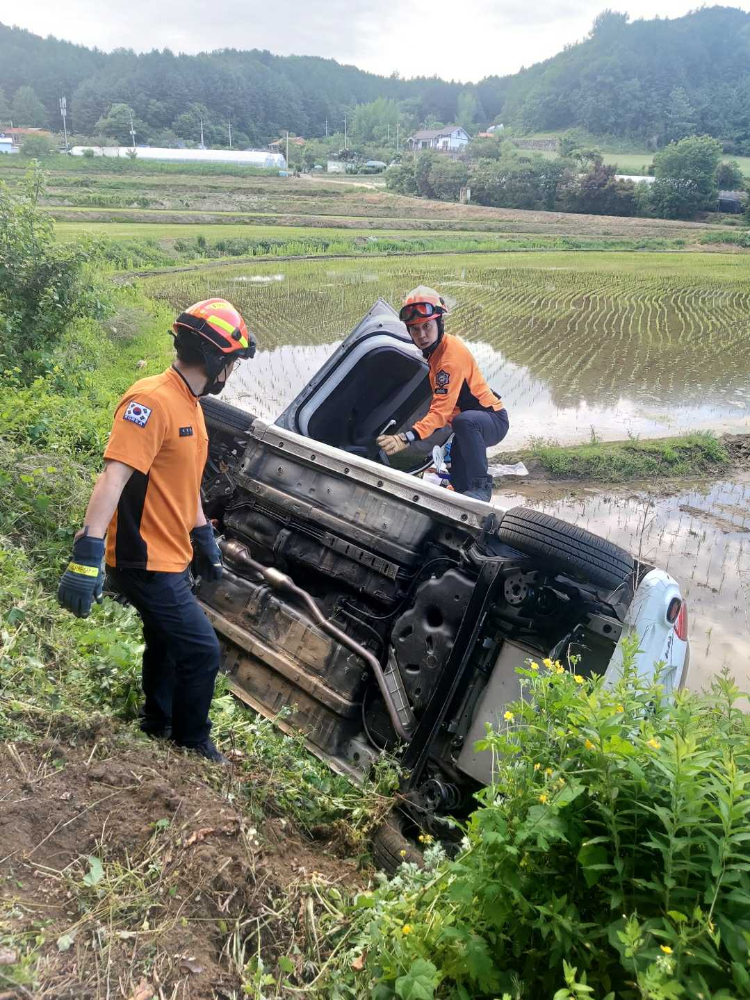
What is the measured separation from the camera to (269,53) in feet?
499

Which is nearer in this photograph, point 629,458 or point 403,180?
point 629,458

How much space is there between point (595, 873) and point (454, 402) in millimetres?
3690

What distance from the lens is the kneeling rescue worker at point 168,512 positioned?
254 cm

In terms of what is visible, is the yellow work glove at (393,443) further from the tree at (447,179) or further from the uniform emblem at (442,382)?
the tree at (447,179)

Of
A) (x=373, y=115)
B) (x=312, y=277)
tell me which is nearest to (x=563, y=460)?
(x=312, y=277)

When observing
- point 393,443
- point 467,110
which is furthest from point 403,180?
point 467,110

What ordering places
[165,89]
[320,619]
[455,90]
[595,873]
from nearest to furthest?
1. [595,873]
2. [320,619]
3. [165,89]
4. [455,90]

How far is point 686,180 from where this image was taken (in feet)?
136

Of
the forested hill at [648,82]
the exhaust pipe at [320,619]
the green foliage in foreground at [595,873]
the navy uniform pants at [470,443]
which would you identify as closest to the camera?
the green foliage in foreground at [595,873]

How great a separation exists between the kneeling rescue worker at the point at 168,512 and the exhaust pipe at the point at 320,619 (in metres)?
0.73

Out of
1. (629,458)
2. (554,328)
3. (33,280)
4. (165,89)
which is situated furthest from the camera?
(165,89)

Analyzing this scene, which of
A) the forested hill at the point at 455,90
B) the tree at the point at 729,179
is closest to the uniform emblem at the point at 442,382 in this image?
the tree at the point at 729,179

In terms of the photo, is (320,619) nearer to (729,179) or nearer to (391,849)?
(391,849)

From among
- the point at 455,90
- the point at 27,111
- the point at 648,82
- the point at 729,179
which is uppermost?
the point at 455,90
